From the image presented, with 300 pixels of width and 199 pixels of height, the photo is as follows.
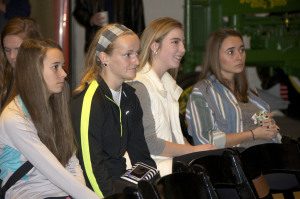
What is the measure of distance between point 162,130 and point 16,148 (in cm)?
102

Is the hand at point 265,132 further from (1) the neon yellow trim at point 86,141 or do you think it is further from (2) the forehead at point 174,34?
(1) the neon yellow trim at point 86,141

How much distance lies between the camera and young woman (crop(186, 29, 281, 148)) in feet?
11.1

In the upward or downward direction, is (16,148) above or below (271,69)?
above

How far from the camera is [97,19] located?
5.30m

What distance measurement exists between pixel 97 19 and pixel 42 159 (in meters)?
3.23

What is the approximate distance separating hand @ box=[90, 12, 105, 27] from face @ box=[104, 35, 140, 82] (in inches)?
103

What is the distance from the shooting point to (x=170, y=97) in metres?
3.22

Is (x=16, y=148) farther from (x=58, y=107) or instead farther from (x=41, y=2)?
(x=41, y=2)

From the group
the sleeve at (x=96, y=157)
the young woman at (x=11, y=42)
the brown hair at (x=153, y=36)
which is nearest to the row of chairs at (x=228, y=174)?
the sleeve at (x=96, y=157)

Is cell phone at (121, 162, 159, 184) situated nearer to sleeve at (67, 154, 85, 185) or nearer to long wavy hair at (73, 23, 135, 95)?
sleeve at (67, 154, 85, 185)

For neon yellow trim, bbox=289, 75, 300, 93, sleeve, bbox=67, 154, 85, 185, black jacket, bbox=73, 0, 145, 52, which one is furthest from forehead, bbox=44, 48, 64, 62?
neon yellow trim, bbox=289, 75, 300, 93

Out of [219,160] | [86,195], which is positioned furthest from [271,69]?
[86,195]

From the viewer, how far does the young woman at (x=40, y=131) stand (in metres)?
2.28

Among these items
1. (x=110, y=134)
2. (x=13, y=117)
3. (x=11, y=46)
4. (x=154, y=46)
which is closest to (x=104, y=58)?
(x=110, y=134)
